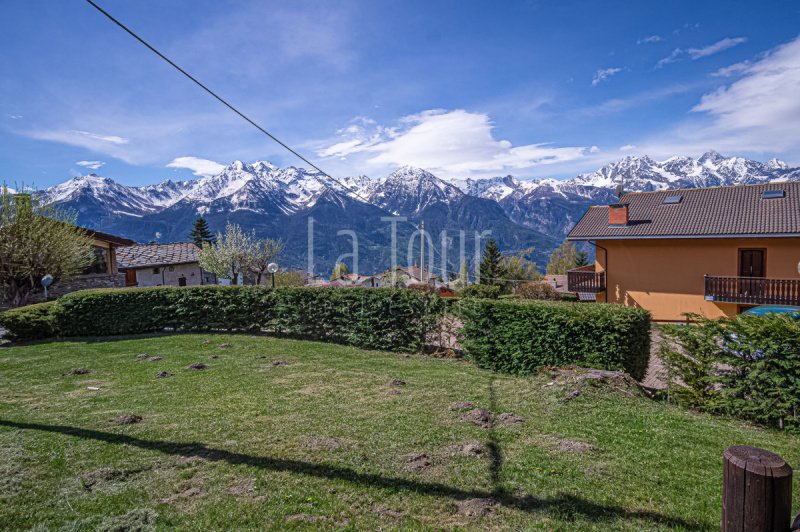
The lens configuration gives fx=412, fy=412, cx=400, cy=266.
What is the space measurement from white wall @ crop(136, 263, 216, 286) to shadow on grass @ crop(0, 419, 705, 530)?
114 ft

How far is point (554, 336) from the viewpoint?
9.42 meters

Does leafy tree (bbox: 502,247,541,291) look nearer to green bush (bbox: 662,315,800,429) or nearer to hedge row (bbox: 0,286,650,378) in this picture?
hedge row (bbox: 0,286,650,378)

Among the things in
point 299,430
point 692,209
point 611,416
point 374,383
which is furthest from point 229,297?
point 692,209

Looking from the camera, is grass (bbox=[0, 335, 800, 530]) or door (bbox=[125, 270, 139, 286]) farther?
door (bbox=[125, 270, 139, 286])

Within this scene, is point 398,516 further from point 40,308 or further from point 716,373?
point 40,308

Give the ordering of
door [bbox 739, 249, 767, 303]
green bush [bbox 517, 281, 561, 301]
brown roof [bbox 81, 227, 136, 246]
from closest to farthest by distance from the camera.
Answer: door [bbox 739, 249, 767, 303] < brown roof [bbox 81, 227, 136, 246] < green bush [bbox 517, 281, 561, 301]

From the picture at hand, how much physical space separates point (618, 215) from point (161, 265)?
120 ft

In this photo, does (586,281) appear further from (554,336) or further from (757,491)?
(757,491)

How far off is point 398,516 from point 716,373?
5.89 metres

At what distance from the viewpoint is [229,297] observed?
16656 millimetres

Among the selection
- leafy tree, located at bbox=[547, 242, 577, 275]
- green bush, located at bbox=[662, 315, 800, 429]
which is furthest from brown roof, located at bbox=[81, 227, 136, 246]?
leafy tree, located at bbox=[547, 242, 577, 275]

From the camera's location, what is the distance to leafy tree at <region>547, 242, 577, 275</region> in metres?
64.3

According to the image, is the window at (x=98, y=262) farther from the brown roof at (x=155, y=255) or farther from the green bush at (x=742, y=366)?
the green bush at (x=742, y=366)

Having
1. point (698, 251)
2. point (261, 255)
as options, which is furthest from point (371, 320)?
point (261, 255)
